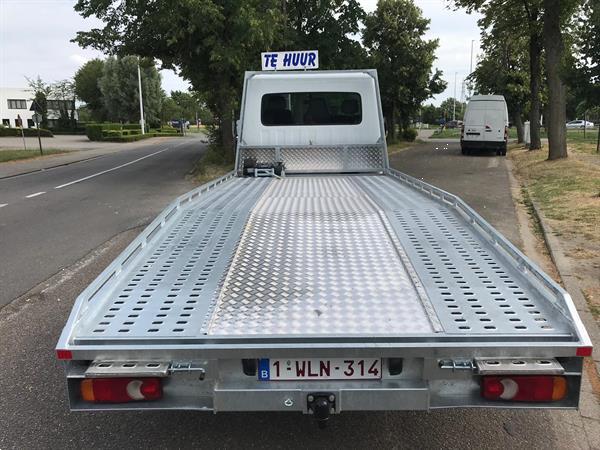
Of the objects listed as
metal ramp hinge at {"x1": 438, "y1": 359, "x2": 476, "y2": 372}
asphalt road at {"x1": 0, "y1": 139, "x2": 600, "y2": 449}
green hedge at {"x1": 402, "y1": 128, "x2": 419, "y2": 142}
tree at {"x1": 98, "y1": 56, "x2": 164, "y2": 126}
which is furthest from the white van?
tree at {"x1": 98, "y1": 56, "x2": 164, "y2": 126}

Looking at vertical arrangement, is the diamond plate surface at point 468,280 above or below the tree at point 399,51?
below

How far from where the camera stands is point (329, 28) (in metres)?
21.7

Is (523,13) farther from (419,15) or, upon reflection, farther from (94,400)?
(94,400)

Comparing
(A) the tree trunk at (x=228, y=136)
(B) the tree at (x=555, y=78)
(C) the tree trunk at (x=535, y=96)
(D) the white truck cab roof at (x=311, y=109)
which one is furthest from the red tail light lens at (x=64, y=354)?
(C) the tree trunk at (x=535, y=96)

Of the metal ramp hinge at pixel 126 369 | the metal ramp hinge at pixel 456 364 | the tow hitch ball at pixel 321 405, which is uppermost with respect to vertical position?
the metal ramp hinge at pixel 126 369

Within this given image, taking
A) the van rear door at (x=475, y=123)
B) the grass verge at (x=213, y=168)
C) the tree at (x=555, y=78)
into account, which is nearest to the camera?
the tree at (x=555, y=78)

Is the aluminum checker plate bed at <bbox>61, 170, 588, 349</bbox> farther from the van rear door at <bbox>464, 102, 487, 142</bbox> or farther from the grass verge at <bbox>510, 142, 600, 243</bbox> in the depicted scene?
the van rear door at <bbox>464, 102, 487, 142</bbox>

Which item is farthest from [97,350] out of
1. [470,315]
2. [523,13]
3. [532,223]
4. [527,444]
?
[523,13]

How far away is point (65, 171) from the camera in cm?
2166

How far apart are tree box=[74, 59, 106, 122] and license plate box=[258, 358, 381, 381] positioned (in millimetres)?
81094

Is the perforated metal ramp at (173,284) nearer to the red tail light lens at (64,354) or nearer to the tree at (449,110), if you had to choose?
the red tail light lens at (64,354)

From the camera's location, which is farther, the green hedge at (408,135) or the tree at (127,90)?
the tree at (127,90)

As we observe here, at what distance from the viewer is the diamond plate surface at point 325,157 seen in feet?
24.1

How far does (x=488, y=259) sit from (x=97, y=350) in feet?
6.94
